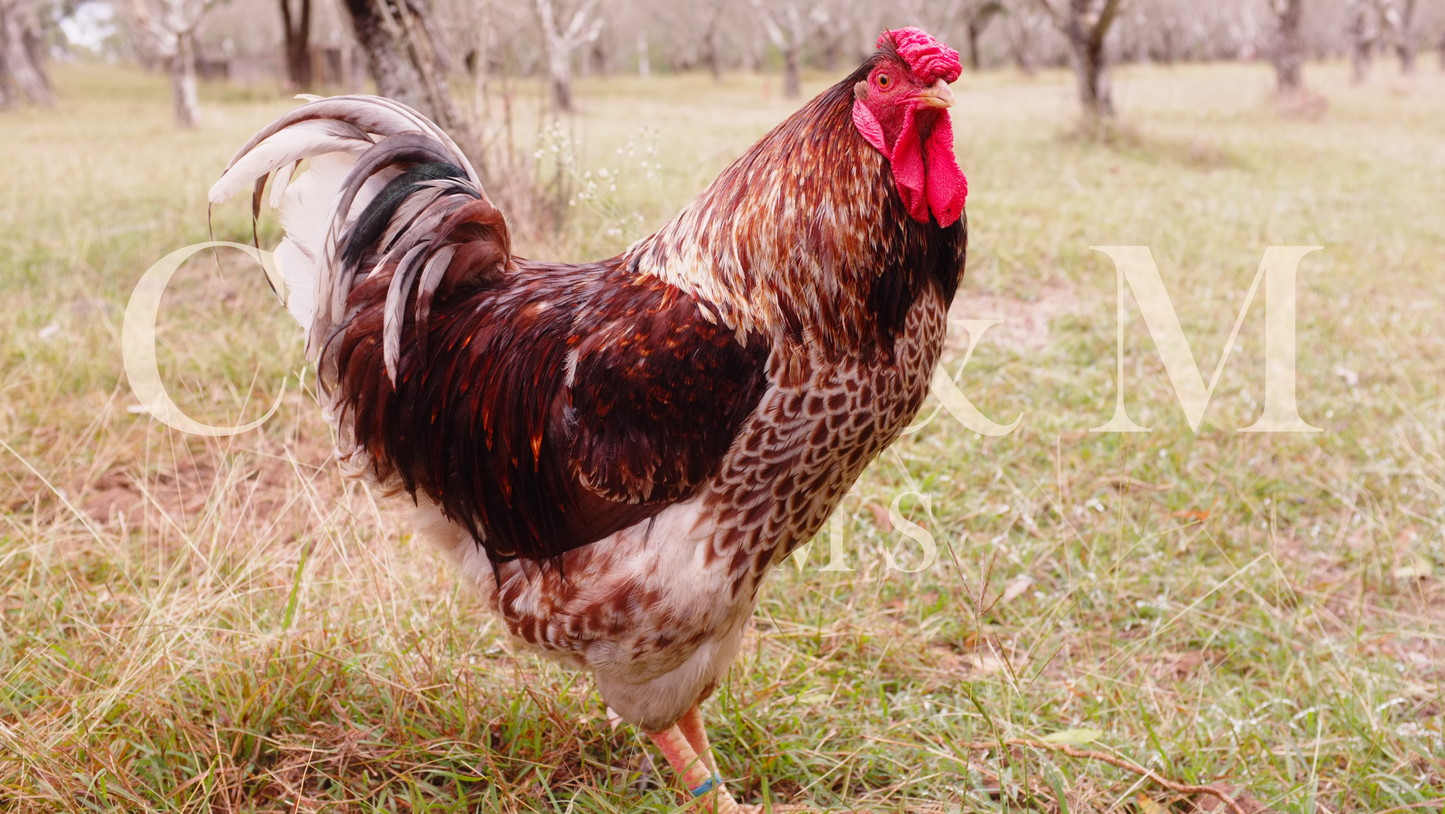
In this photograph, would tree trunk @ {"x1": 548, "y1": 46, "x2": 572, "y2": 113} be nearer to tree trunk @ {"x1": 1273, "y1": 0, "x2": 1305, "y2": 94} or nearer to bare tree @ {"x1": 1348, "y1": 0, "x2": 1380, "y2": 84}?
tree trunk @ {"x1": 1273, "y1": 0, "x2": 1305, "y2": 94}

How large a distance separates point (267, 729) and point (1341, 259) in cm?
694

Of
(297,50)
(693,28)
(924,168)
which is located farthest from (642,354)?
(693,28)

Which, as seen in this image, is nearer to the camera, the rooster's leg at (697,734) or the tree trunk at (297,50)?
the rooster's leg at (697,734)

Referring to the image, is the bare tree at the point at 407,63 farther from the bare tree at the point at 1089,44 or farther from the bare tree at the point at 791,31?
the bare tree at the point at 791,31

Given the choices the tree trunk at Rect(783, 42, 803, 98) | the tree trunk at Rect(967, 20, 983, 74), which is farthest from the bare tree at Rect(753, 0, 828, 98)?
the tree trunk at Rect(967, 20, 983, 74)

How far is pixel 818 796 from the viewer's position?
7.41ft

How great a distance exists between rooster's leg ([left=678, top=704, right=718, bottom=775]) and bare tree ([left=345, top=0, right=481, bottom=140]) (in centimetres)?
388

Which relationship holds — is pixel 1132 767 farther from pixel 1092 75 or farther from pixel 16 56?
pixel 16 56

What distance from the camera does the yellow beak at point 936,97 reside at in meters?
1.71

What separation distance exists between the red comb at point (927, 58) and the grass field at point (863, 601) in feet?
3.80

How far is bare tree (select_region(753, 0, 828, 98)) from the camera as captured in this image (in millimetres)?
26781

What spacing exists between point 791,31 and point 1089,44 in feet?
71.1

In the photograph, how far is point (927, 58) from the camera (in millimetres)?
1716

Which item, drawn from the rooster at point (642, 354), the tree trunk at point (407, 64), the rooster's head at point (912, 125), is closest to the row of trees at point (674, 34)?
the tree trunk at point (407, 64)
